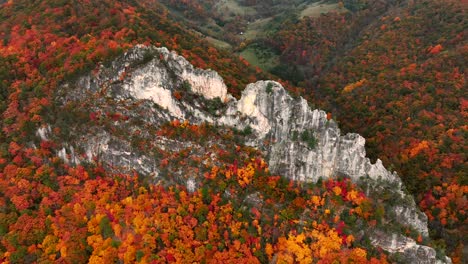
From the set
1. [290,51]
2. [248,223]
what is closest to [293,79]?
[290,51]

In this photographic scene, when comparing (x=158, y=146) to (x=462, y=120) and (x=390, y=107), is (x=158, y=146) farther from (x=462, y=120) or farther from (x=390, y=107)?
(x=462, y=120)

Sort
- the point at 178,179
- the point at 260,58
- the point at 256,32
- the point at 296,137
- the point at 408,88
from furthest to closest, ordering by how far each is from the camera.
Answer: the point at 256,32
the point at 260,58
the point at 408,88
the point at 296,137
the point at 178,179

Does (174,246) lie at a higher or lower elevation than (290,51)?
lower

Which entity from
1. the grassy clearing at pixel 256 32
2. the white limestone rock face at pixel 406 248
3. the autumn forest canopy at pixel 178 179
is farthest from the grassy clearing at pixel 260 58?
the white limestone rock face at pixel 406 248

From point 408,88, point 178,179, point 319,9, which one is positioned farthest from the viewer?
point 319,9

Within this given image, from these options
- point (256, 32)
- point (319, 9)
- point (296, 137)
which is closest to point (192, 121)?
point (296, 137)

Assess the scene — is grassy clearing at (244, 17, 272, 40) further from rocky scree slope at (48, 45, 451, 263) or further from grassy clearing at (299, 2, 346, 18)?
rocky scree slope at (48, 45, 451, 263)

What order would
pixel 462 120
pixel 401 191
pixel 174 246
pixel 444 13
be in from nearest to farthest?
pixel 174 246
pixel 401 191
pixel 462 120
pixel 444 13

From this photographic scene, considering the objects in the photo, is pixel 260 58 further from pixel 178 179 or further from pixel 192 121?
pixel 178 179
